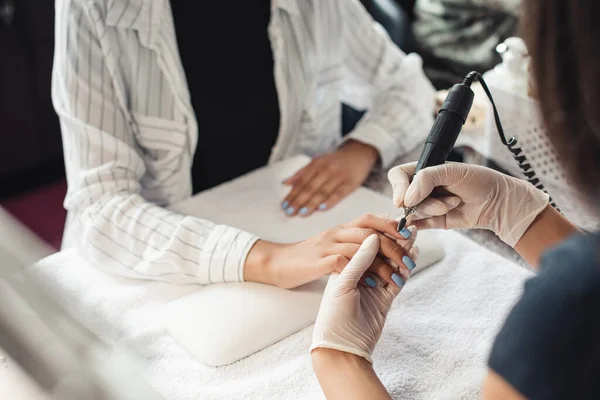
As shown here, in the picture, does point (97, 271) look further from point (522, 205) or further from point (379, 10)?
point (379, 10)

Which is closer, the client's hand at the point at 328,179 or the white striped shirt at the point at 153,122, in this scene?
the white striped shirt at the point at 153,122

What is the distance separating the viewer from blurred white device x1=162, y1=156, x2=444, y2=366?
0.97m

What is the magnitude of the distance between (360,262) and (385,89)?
73cm

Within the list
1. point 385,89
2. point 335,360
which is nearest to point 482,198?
point 335,360

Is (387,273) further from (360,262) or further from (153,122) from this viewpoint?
(153,122)

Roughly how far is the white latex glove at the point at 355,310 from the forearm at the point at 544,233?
22 centimetres

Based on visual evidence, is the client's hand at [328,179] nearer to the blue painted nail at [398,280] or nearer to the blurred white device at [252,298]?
the blurred white device at [252,298]

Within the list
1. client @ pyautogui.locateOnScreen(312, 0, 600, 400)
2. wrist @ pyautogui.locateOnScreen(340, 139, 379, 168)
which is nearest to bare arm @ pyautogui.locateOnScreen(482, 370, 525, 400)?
client @ pyautogui.locateOnScreen(312, 0, 600, 400)

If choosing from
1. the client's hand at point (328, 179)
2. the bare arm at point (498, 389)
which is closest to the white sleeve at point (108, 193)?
the client's hand at point (328, 179)

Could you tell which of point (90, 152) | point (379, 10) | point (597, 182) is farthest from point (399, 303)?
point (379, 10)

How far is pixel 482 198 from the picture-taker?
1031 millimetres

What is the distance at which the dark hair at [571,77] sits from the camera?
57cm

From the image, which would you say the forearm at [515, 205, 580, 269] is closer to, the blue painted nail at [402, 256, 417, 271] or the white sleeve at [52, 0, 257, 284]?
the blue painted nail at [402, 256, 417, 271]

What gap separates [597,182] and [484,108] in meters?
0.90
